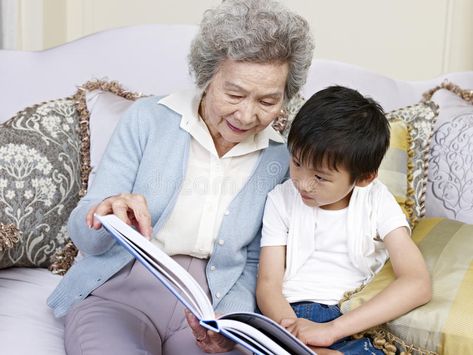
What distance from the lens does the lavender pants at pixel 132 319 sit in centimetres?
154

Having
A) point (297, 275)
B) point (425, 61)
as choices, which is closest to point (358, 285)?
point (297, 275)

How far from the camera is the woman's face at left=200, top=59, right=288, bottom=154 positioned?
1667 mm

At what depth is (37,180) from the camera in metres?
2.01

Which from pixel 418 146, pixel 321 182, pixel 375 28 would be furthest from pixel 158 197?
pixel 375 28

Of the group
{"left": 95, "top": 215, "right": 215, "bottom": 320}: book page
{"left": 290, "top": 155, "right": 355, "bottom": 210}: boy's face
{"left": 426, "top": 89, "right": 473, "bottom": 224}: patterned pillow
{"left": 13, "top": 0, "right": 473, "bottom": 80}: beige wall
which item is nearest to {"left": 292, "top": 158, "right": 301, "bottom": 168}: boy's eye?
{"left": 290, "top": 155, "right": 355, "bottom": 210}: boy's face

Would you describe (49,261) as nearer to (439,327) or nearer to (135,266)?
(135,266)

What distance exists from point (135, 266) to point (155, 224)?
107 mm

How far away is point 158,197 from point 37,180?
1.43 ft

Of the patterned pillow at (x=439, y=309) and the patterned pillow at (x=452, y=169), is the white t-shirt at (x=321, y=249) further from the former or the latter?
the patterned pillow at (x=452, y=169)

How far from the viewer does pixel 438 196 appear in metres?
2.09

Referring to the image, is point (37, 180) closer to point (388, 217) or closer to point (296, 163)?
point (296, 163)

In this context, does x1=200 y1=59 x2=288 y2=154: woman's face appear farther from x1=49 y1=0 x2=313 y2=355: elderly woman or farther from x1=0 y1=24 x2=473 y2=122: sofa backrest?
x1=0 y1=24 x2=473 y2=122: sofa backrest

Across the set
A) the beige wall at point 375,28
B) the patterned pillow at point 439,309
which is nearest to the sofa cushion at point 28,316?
the patterned pillow at point 439,309

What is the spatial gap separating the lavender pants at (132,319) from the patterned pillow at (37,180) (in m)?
0.38
